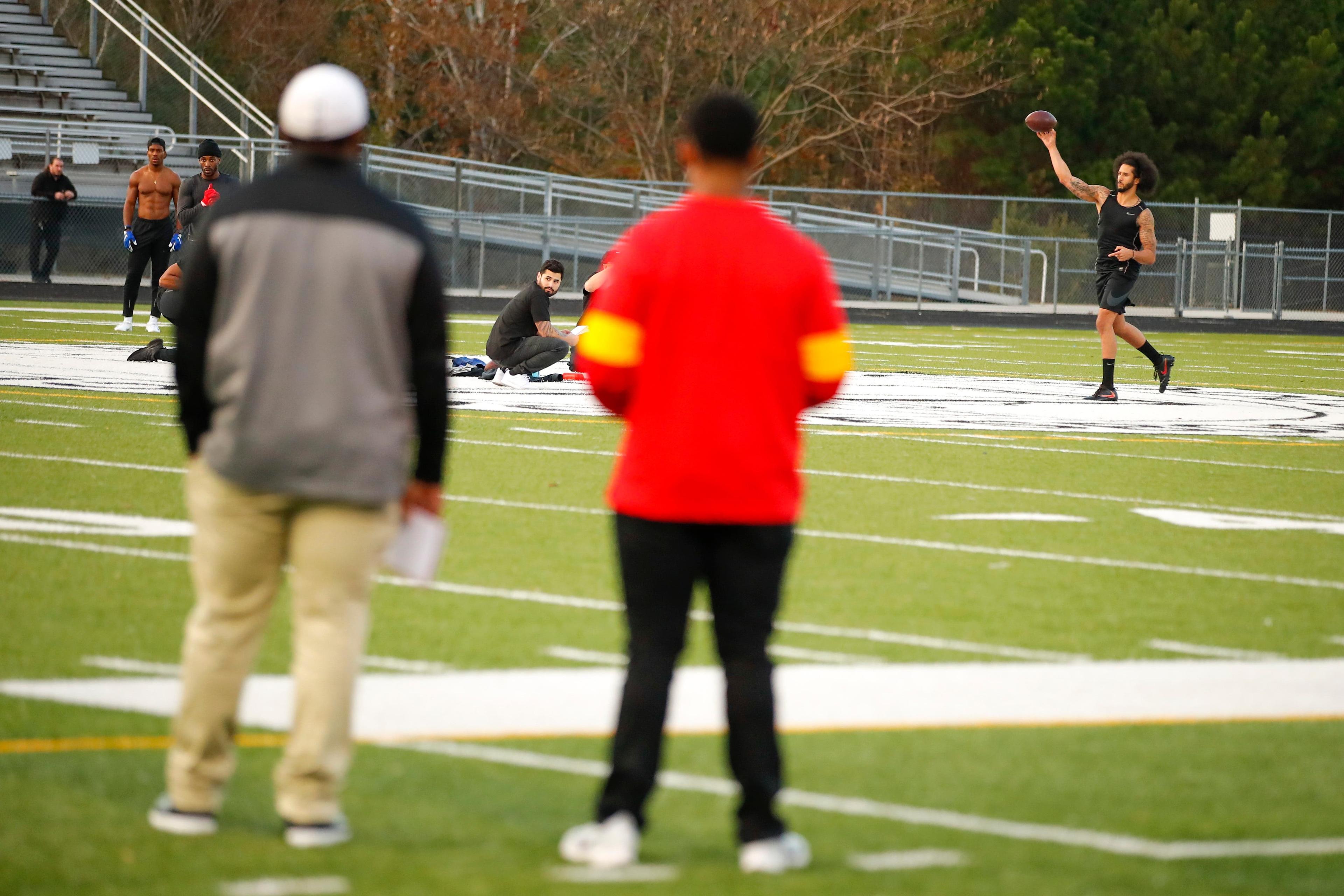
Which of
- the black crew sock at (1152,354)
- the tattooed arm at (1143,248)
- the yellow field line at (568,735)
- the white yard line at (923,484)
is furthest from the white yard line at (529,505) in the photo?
the black crew sock at (1152,354)

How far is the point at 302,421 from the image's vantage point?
16.6 feet

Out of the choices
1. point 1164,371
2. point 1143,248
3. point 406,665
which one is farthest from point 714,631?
point 1164,371

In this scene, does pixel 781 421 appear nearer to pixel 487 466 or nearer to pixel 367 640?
pixel 367 640

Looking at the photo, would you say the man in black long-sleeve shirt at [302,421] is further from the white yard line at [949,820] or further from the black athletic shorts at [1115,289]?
the black athletic shorts at [1115,289]

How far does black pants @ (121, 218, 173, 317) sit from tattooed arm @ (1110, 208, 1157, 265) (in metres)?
11.0

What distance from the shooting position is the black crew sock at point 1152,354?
19703mm

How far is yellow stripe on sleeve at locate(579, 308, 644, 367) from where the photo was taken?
5.00 m

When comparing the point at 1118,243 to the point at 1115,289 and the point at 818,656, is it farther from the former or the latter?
the point at 818,656

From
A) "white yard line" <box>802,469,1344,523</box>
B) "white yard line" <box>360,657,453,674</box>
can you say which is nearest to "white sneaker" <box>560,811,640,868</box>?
"white yard line" <box>360,657,453,674</box>

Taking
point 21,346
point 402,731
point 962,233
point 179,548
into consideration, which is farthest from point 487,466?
point 962,233

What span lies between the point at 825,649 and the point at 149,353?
46.1ft

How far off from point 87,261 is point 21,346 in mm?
Answer: 16135

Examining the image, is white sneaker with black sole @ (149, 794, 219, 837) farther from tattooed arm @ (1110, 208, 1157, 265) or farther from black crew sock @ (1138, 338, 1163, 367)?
black crew sock @ (1138, 338, 1163, 367)

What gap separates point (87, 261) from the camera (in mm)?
37969
